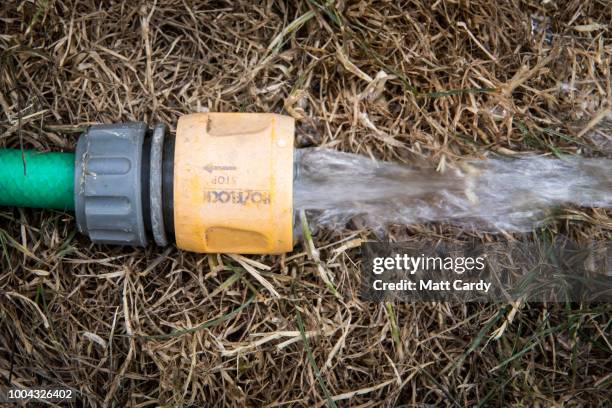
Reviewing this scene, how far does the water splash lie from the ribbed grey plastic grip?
0.44 m

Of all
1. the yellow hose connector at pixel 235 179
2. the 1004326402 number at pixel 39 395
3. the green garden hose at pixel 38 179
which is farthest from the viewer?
the 1004326402 number at pixel 39 395

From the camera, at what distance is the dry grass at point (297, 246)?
1.72 metres

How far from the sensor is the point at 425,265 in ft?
5.82

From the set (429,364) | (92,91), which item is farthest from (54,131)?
(429,364)

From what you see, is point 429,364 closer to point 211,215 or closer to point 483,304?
point 483,304

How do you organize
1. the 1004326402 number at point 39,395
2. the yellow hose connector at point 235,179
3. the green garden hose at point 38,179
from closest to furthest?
the yellow hose connector at point 235,179
the green garden hose at point 38,179
the 1004326402 number at point 39,395

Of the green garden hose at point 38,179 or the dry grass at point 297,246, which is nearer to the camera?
the green garden hose at point 38,179

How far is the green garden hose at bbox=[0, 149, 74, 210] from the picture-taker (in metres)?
1.59

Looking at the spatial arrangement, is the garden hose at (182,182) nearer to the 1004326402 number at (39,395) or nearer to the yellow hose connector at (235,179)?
the yellow hose connector at (235,179)

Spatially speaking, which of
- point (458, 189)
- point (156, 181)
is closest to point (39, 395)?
point (156, 181)

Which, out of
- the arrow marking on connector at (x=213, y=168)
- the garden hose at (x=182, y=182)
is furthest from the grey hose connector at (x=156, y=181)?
the arrow marking on connector at (x=213, y=168)

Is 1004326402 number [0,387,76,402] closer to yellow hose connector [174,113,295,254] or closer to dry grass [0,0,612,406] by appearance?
dry grass [0,0,612,406]

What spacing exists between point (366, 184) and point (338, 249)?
196 millimetres

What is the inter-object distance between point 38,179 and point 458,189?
1.12m
